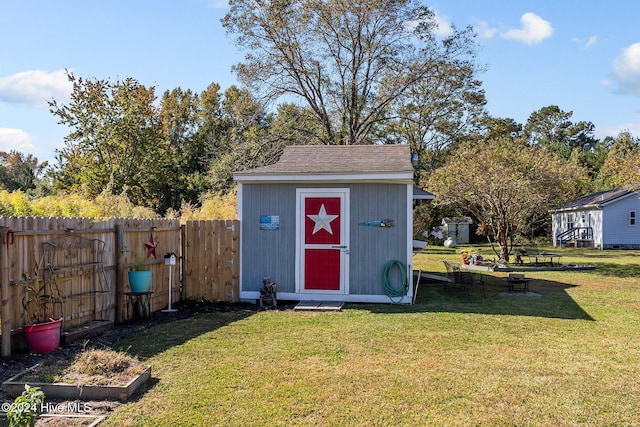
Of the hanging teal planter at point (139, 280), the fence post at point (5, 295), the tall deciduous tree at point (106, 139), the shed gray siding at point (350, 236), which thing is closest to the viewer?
the fence post at point (5, 295)

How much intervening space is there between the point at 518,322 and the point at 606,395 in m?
3.08

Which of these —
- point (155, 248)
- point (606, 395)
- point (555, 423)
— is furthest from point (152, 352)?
point (606, 395)

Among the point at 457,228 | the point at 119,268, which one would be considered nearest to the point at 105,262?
the point at 119,268

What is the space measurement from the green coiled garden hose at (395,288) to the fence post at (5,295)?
5.70 meters

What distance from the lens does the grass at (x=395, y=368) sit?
149 inches

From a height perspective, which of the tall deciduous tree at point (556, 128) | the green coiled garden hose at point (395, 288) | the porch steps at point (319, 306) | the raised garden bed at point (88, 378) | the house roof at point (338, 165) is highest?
the tall deciduous tree at point (556, 128)

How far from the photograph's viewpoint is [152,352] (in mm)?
5520

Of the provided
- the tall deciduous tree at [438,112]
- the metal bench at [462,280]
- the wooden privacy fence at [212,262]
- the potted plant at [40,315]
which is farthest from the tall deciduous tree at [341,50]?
the potted plant at [40,315]

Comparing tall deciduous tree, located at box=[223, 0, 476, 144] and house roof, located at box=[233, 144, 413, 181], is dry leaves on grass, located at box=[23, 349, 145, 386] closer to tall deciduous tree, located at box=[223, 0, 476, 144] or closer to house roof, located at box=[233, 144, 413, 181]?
house roof, located at box=[233, 144, 413, 181]

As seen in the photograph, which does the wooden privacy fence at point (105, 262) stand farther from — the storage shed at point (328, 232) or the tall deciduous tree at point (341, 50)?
the tall deciduous tree at point (341, 50)

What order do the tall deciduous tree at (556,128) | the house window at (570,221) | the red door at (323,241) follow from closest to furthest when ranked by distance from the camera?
the red door at (323,241)
the house window at (570,221)
the tall deciduous tree at (556,128)

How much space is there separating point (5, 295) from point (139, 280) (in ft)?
7.43

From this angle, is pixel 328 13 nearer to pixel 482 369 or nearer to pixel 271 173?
pixel 271 173

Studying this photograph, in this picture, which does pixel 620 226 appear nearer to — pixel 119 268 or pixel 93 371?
pixel 119 268
